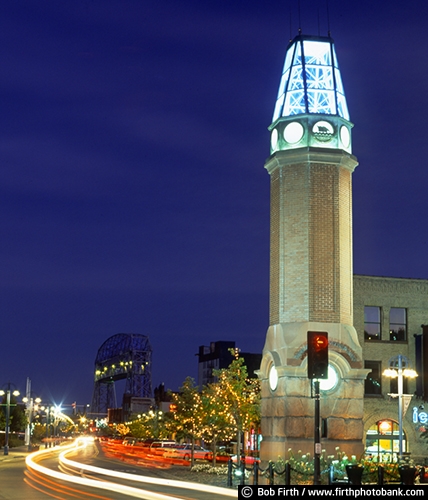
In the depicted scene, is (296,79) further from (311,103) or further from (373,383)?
(373,383)

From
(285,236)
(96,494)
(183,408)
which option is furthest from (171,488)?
(183,408)

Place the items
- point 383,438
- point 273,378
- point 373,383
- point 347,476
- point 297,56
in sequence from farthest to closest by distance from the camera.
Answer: point 373,383, point 383,438, point 297,56, point 273,378, point 347,476

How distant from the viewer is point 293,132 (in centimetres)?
4159

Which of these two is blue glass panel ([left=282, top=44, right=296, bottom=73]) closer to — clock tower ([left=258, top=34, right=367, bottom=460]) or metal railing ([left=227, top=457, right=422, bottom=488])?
clock tower ([left=258, top=34, right=367, bottom=460])

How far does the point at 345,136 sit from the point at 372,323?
1499 centimetres

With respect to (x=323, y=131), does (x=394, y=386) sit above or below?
below

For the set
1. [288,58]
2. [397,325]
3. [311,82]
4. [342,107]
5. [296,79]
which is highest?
[288,58]

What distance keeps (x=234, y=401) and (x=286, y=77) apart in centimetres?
1813

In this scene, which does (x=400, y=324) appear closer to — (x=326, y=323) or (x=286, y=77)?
(x=326, y=323)

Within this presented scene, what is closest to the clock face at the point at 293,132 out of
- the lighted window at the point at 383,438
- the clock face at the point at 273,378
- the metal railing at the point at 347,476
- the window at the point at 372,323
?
the clock face at the point at 273,378

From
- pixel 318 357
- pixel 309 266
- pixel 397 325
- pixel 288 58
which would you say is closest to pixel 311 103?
pixel 288 58

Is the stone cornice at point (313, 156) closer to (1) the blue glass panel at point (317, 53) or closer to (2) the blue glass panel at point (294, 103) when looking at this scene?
(2) the blue glass panel at point (294, 103)

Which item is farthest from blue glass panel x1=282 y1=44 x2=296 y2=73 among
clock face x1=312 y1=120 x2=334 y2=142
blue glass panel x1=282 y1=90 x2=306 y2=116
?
clock face x1=312 y1=120 x2=334 y2=142

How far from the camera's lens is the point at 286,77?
43406 mm
